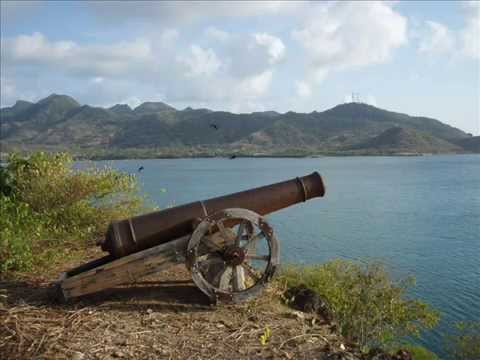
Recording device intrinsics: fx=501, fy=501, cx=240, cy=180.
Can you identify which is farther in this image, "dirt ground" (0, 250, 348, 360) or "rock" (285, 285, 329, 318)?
"rock" (285, 285, 329, 318)

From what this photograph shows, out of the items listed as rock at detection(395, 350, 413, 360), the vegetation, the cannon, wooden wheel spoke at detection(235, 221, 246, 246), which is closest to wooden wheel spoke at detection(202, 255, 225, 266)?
the cannon

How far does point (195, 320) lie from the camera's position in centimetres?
610

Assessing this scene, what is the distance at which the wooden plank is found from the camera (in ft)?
20.6

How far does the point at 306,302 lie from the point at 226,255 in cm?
171

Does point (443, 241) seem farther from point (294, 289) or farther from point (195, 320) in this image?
point (195, 320)

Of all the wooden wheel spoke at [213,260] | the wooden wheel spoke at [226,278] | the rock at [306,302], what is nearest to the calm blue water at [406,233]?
the rock at [306,302]

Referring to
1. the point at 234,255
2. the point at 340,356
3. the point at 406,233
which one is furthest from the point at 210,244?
the point at 406,233

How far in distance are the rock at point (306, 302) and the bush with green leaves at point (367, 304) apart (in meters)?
9.59

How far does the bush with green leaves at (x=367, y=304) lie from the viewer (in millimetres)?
17891

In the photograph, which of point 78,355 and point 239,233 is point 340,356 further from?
point 78,355

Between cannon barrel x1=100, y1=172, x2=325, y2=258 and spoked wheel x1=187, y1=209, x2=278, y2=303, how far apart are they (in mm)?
297

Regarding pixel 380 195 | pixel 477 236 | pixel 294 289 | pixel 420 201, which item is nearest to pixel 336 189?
pixel 380 195

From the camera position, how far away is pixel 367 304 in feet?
61.6

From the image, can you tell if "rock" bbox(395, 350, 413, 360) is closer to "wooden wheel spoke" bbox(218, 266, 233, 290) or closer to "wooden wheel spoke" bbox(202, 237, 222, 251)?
"wooden wheel spoke" bbox(218, 266, 233, 290)
